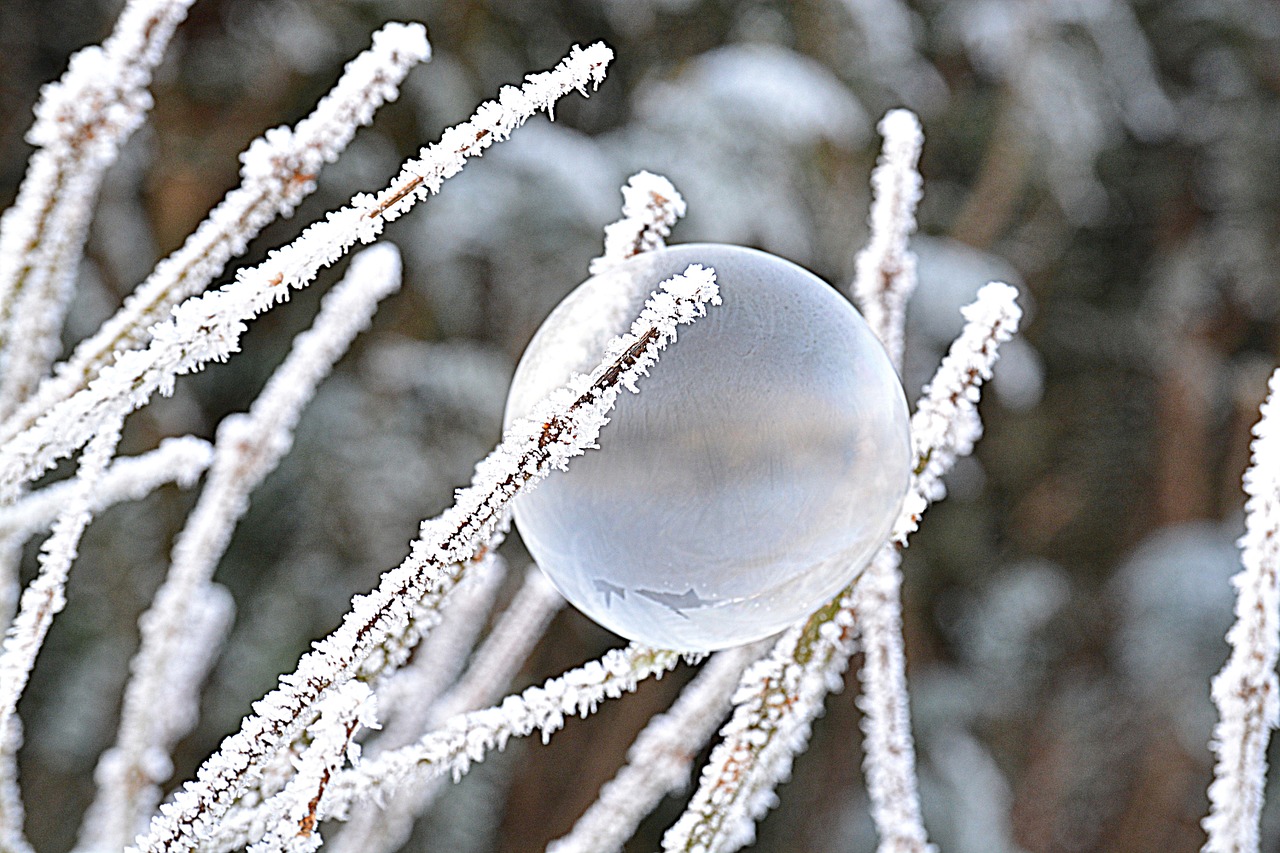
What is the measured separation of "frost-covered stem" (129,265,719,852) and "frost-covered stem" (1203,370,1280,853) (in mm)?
223

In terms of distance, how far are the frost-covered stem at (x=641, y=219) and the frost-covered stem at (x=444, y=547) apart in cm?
13

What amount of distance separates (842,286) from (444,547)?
45.6 inches

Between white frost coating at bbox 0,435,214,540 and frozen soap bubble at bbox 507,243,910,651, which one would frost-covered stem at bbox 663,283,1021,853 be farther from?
white frost coating at bbox 0,435,214,540

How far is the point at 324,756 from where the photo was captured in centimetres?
30

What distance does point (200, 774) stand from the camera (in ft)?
1.00

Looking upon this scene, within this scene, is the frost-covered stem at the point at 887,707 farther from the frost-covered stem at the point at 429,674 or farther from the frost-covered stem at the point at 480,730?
the frost-covered stem at the point at 429,674

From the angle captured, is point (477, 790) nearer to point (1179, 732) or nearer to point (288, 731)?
point (1179, 732)

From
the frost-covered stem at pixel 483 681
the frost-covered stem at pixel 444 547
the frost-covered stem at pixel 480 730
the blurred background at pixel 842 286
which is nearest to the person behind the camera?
the frost-covered stem at pixel 444 547

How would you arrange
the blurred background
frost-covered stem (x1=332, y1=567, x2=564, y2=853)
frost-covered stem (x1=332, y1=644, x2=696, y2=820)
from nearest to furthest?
frost-covered stem (x1=332, y1=644, x2=696, y2=820)
frost-covered stem (x1=332, y1=567, x2=564, y2=853)
the blurred background

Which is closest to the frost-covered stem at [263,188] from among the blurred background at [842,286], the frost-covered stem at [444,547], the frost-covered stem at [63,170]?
the frost-covered stem at [63,170]

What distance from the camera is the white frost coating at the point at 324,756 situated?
30cm

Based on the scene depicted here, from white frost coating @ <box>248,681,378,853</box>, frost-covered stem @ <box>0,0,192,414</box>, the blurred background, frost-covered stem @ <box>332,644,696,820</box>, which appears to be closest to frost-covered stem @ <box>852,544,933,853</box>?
frost-covered stem @ <box>332,644,696,820</box>

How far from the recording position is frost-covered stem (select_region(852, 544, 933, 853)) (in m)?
0.44

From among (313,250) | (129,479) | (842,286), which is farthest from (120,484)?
(842,286)
